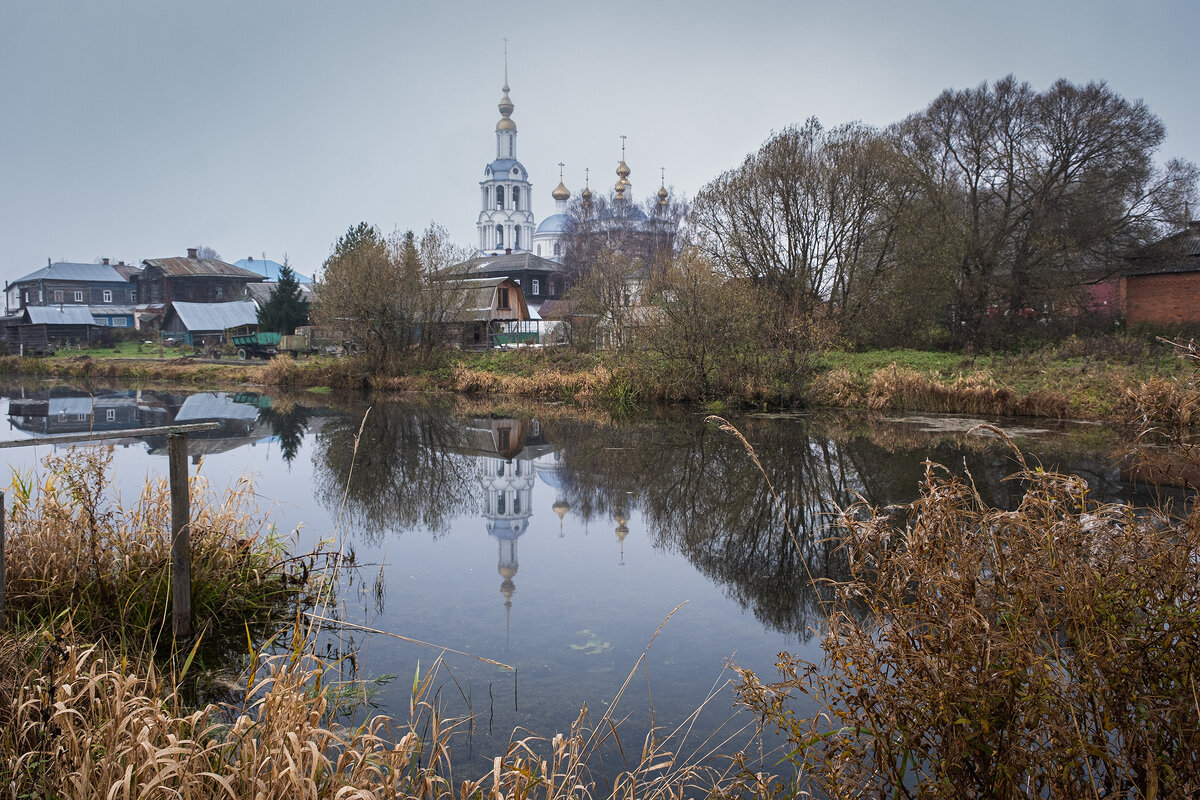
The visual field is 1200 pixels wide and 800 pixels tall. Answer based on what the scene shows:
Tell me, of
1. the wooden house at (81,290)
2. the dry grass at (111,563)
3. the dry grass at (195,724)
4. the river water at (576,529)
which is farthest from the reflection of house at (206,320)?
the dry grass at (195,724)

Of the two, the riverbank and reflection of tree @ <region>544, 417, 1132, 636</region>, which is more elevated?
the riverbank

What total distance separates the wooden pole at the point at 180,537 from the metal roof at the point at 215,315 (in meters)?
46.8

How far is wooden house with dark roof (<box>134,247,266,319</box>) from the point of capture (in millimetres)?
61781

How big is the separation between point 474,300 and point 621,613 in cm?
2570

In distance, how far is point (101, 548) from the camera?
544 cm

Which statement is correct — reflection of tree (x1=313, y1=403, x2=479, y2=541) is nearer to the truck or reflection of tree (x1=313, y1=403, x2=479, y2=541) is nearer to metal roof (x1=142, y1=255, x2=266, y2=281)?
the truck

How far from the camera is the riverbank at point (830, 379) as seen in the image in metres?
18.1

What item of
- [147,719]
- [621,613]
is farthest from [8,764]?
[621,613]

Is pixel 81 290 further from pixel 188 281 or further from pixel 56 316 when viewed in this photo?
pixel 56 316

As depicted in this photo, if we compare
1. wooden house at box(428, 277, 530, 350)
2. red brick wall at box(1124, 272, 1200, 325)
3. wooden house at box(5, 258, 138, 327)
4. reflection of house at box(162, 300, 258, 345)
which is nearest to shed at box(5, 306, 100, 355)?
reflection of house at box(162, 300, 258, 345)

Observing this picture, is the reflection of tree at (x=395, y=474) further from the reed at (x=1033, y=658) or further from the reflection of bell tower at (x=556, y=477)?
the reed at (x=1033, y=658)

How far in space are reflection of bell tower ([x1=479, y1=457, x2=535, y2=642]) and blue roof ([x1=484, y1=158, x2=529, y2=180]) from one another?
7169 centimetres

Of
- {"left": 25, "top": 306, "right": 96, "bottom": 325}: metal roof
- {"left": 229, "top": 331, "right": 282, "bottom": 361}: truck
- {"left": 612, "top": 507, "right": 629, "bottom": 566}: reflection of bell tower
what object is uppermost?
{"left": 25, "top": 306, "right": 96, "bottom": 325}: metal roof

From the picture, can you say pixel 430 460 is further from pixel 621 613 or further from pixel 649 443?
pixel 621 613
